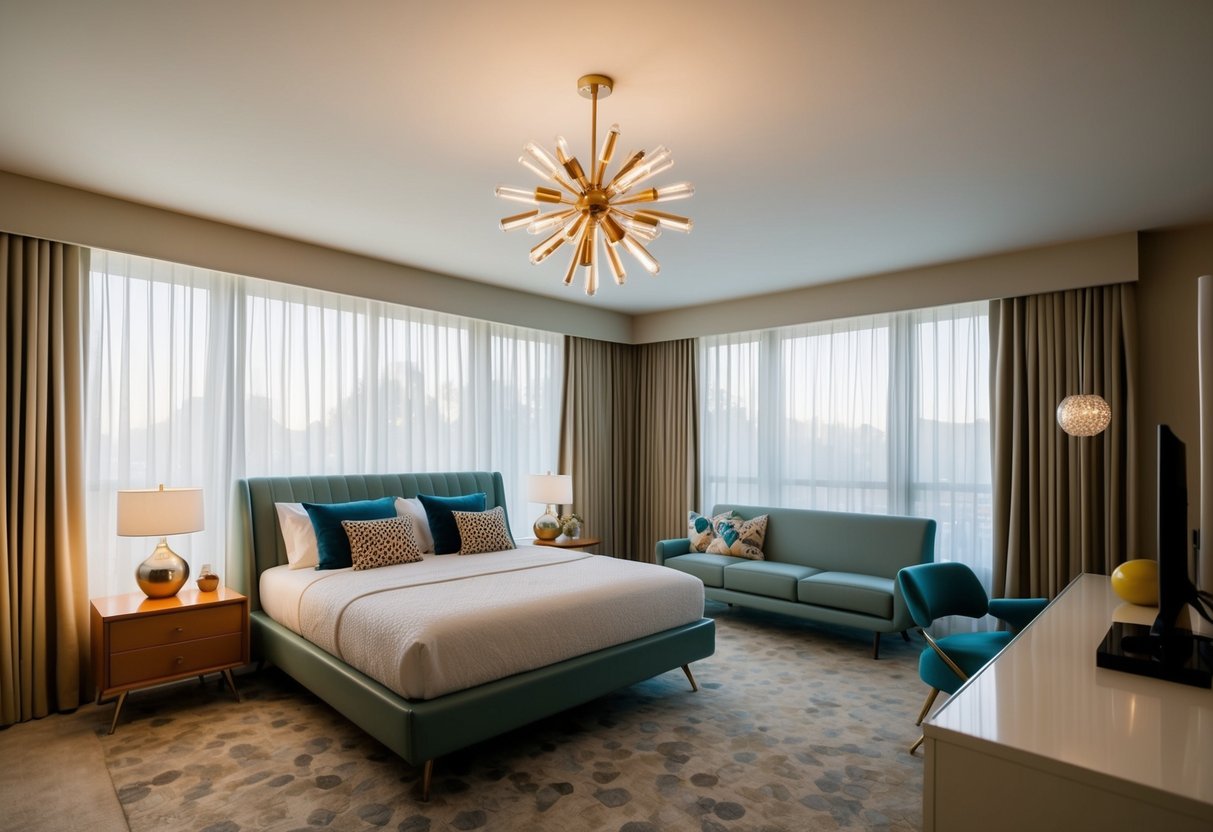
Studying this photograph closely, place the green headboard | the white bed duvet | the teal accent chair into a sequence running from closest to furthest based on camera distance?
the white bed duvet < the teal accent chair < the green headboard

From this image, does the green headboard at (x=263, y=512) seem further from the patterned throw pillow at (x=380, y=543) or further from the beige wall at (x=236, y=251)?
the beige wall at (x=236, y=251)

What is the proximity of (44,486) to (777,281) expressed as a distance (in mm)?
5097

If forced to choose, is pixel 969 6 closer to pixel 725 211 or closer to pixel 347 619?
pixel 725 211

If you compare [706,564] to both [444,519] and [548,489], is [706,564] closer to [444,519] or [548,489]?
[548,489]

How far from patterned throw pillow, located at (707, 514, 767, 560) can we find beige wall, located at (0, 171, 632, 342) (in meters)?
2.48

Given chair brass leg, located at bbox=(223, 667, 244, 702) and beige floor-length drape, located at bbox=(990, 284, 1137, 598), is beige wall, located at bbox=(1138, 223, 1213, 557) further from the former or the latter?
chair brass leg, located at bbox=(223, 667, 244, 702)

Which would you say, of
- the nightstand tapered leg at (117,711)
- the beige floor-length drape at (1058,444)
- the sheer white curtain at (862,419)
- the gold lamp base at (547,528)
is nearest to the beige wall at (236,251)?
the gold lamp base at (547,528)

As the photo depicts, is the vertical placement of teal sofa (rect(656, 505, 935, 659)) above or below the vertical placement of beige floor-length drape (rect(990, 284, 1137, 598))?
below

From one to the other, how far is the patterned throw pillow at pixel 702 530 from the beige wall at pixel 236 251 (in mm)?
2280

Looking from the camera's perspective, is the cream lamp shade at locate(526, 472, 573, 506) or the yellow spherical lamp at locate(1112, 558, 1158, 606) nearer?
the yellow spherical lamp at locate(1112, 558, 1158, 606)

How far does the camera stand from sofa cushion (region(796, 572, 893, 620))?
458cm

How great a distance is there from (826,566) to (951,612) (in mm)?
1994

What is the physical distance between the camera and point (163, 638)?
3.50m

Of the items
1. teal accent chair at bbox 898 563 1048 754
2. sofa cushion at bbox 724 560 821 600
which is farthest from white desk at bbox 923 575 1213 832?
sofa cushion at bbox 724 560 821 600
